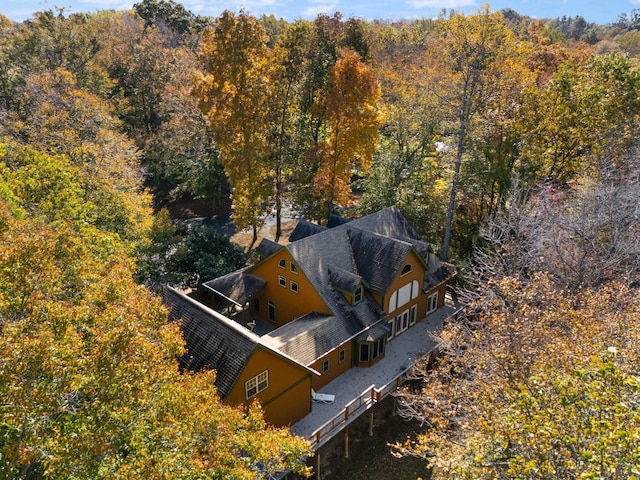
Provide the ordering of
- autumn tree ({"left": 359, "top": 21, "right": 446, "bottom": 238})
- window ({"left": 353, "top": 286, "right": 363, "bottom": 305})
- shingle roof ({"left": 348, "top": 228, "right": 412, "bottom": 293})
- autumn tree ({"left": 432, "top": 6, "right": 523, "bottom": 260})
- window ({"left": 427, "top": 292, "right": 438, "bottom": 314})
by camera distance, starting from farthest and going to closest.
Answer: autumn tree ({"left": 359, "top": 21, "right": 446, "bottom": 238})
window ({"left": 427, "top": 292, "right": 438, "bottom": 314})
autumn tree ({"left": 432, "top": 6, "right": 523, "bottom": 260})
shingle roof ({"left": 348, "top": 228, "right": 412, "bottom": 293})
window ({"left": 353, "top": 286, "right": 363, "bottom": 305})

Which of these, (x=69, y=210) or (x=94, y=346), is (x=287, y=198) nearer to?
(x=69, y=210)

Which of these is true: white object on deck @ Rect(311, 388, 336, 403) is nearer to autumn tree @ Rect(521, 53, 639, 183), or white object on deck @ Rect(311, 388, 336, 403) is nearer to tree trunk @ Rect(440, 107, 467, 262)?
tree trunk @ Rect(440, 107, 467, 262)

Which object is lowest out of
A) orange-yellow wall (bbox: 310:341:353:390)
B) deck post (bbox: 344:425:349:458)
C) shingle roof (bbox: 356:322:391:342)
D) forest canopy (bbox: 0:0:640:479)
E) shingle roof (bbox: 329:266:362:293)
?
deck post (bbox: 344:425:349:458)

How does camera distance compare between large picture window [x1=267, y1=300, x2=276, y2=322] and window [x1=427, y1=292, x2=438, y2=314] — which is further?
window [x1=427, y1=292, x2=438, y2=314]

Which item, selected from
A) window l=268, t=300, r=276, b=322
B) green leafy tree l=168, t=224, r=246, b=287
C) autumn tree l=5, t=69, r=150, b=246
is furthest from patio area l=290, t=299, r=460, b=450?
autumn tree l=5, t=69, r=150, b=246

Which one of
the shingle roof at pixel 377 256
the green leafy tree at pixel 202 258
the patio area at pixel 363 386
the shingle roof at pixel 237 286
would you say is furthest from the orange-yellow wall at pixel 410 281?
the green leafy tree at pixel 202 258

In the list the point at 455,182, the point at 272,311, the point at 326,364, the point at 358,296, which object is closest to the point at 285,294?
the point at 272,311

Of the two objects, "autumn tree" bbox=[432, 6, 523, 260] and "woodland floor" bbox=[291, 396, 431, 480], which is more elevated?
"autumn tree" bbox=[432, 6, 523, 260]
